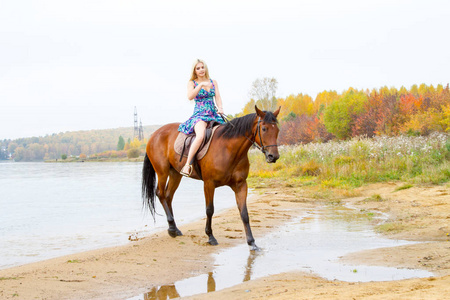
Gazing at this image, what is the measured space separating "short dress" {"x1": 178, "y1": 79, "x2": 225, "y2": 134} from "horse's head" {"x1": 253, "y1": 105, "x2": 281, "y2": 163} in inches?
47.0

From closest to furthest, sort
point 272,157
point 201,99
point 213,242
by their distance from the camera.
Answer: point 272,157 < point 213,242 < point 201,99

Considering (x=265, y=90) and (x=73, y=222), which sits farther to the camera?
(x=265, y=90)

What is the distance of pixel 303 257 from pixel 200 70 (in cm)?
337

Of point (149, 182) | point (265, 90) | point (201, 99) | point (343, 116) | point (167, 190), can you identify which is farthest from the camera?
point (265, 90)

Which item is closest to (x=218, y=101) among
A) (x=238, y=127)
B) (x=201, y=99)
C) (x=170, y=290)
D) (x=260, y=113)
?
(x=201, y=99)

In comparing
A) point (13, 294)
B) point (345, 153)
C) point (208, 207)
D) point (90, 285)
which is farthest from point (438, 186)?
point (13, 294)

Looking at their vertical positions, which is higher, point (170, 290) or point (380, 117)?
point (380, 117)

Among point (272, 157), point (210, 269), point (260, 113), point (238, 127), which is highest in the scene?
point (260, 113)

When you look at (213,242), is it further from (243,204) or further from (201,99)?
(201,99)

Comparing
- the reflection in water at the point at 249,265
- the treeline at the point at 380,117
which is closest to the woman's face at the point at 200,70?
the reflection in water at the point at 249,265

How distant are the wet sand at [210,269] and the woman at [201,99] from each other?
1417 mm

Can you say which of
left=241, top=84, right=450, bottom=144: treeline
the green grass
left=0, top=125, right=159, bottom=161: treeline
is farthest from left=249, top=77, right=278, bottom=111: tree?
left=0, top=125, right=159, bottom=161: treeline

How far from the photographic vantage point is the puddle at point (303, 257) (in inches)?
169

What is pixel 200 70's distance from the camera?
6.82 meters
